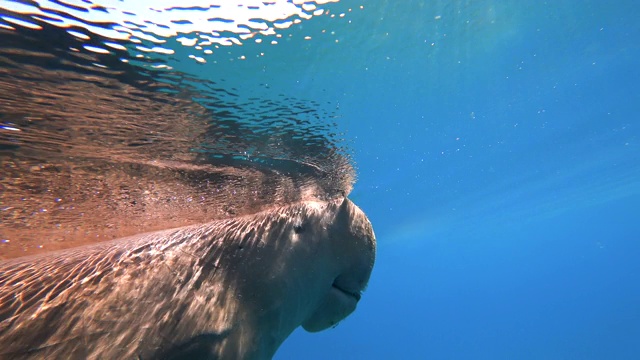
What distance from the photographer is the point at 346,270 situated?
11.7ft

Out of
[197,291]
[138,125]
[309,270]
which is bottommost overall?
[197,291]

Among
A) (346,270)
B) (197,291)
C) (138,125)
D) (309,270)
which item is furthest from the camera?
(138,125)

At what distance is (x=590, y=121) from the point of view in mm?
17422

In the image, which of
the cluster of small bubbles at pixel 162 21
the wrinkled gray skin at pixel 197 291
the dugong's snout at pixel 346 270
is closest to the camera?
the wrinkled gray skin at pixel 197 291

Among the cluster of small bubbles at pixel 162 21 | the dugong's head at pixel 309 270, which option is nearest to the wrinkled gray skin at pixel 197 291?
the dugong's head at pixel 309 270

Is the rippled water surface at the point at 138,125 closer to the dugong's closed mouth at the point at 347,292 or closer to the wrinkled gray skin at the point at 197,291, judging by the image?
the wrinkled gray skin at the point at 197,291

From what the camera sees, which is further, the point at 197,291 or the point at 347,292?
the point at 347,292

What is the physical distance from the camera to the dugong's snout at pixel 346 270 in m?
3.45

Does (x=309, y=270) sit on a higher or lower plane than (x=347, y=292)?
higher

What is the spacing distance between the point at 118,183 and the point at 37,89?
98.7 inches

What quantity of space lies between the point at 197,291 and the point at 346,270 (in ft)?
5.04

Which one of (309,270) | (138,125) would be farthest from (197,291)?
(138,125)

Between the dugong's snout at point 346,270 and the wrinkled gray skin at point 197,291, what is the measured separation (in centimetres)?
1

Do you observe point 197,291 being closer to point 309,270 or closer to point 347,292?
point 309,270
